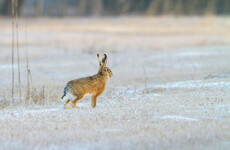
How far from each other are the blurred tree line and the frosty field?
40.1 feet

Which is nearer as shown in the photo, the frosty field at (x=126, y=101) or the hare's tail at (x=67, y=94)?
the frosty field at (x=126, y=101)

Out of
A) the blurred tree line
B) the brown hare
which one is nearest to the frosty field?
the brown hare

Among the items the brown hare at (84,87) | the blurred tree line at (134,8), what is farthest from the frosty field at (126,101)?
the blurred tree line at (134,8)

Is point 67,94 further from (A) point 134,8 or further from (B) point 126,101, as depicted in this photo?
(A) point 134,8

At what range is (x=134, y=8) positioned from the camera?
3612 cm

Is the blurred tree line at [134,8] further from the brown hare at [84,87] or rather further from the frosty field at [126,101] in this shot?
the brown hare at [84,87]

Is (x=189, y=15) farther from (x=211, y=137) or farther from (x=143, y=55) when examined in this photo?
(x=211, y=137)

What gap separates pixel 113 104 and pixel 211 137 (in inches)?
102

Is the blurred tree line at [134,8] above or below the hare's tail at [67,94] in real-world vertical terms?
above

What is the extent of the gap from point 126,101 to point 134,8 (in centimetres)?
2893

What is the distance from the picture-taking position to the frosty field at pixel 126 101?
206 inches

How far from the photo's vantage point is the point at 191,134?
5.31 metres

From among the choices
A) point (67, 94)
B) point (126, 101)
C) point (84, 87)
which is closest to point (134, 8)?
point (126, 101)

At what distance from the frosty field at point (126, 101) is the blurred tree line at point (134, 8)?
12.2 meters
